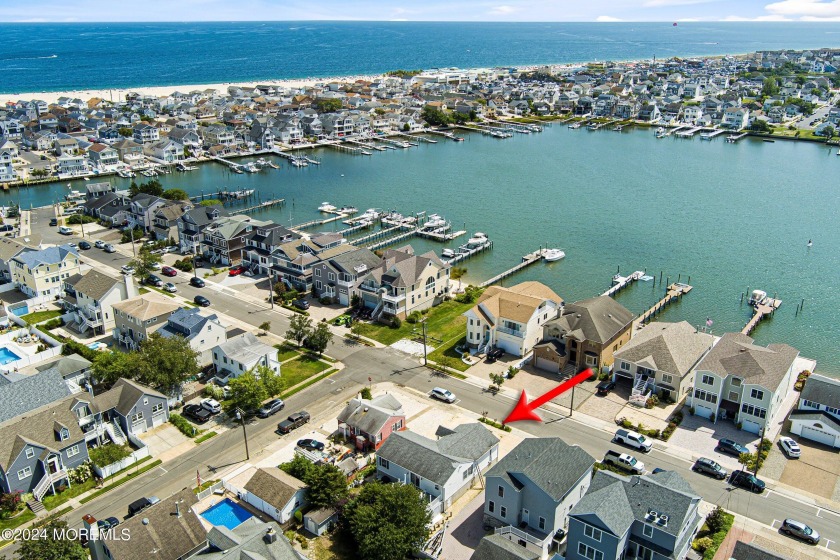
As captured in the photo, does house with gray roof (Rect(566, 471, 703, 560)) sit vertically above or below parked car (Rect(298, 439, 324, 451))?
above

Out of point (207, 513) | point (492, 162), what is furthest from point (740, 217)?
point (207, 513)

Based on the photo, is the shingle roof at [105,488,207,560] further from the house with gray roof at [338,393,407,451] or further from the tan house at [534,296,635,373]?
the tan house at [534,296,635,373]

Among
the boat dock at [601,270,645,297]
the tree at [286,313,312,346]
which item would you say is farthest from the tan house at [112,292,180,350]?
the boat dock at [601,270,645,297]

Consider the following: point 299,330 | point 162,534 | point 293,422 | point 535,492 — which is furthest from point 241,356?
point 535,492

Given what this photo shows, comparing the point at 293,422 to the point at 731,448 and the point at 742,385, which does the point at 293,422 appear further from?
the point at 742,385

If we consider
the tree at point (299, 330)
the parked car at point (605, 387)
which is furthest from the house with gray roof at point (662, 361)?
the tree at point (299, 330)

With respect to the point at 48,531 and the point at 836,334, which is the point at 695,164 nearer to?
the point at 836,334

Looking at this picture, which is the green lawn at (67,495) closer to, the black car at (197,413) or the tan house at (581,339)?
the black car at (197,413)
